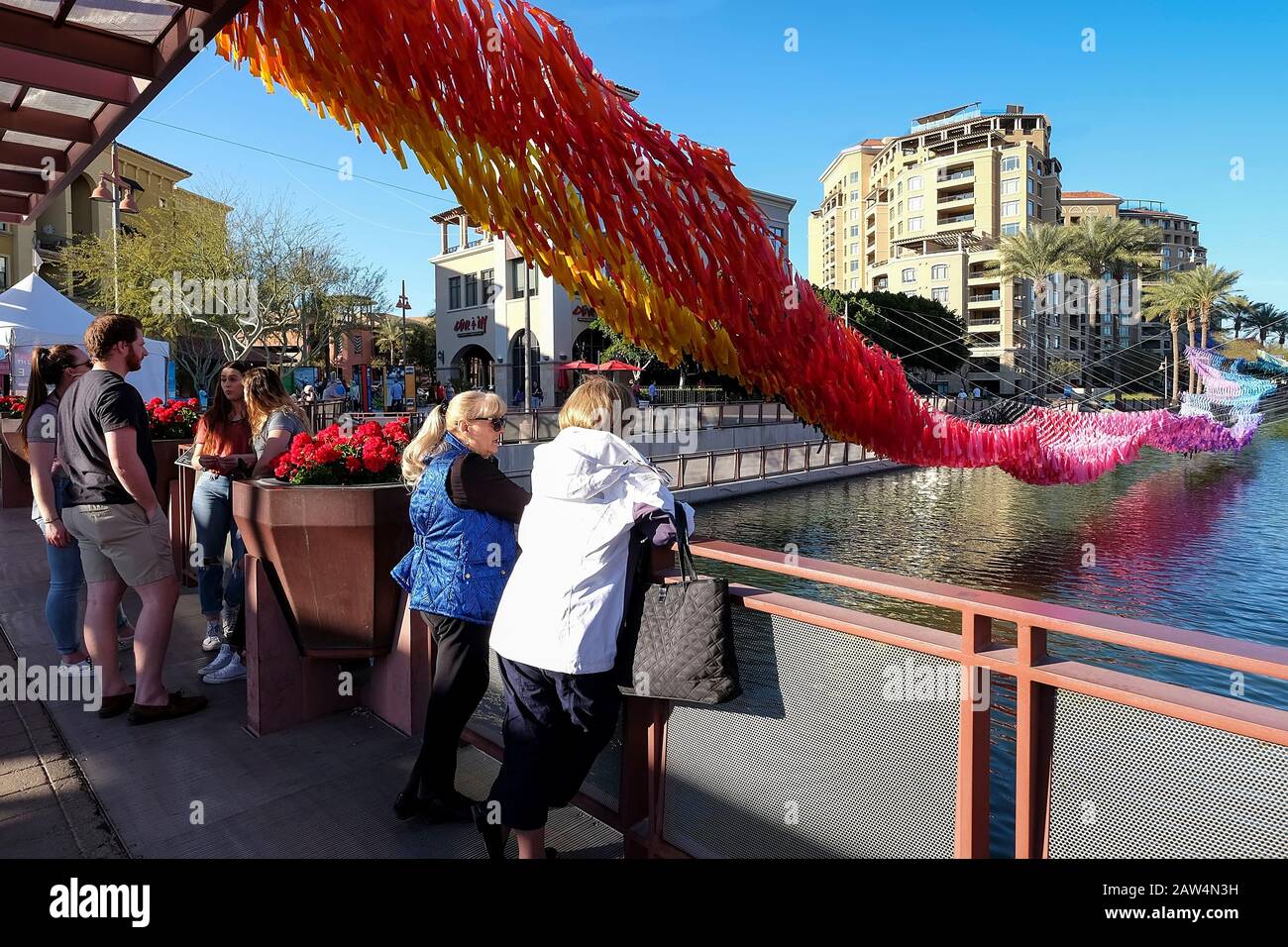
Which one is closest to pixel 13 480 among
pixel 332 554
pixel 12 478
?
pixel 12 478

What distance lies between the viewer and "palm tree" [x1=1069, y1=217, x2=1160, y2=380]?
4762 cm

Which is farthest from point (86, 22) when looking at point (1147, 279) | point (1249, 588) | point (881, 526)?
point (1147, 279)

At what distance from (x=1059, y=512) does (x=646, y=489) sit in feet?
70.8

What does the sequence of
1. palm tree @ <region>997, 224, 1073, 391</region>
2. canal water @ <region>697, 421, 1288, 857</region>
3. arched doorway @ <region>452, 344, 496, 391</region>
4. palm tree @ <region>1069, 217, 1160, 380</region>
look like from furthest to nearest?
palm tree @ <region>997, 224, 1073, 391</region>, palm tree @ <region>1069, 217, 1160, 380</region>, arched doorway @ <region>452, 344, 496, 391</region>, canal water @ <region>697, 421, 1288, 857</region>

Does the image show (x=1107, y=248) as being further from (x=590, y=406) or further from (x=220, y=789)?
(x=220, y=789)

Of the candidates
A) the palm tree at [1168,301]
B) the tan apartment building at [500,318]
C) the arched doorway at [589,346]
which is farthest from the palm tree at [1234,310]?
the arched doorway at [589,346]

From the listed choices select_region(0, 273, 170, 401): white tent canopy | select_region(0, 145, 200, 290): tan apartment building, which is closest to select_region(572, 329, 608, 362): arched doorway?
select_region(0, 145, 200, 290): tan apartment building

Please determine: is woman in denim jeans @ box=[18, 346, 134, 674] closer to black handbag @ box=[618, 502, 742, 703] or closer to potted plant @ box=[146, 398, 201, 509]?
potted plant @ box=[146, 398, 201, 509]

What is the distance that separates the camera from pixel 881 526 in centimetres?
1967

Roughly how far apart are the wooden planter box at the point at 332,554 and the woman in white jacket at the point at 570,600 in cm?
129

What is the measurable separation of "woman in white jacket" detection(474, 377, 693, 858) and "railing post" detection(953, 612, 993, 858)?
84cm

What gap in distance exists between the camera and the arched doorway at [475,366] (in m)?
46.2

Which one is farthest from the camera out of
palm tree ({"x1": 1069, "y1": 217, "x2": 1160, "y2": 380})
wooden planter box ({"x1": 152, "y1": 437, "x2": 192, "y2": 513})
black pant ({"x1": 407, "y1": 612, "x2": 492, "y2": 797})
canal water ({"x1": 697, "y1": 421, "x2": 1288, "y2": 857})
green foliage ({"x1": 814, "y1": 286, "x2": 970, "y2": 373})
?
palm tree ({"x1": 1069, "y1": 217, "x2": 1160, "y2": 380})
